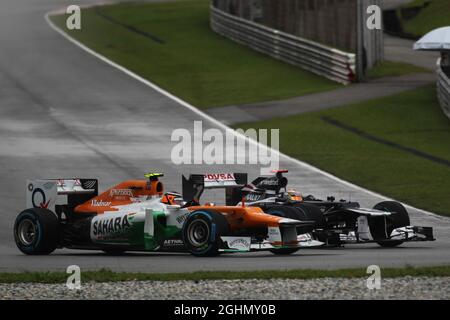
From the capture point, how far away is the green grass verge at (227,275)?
1461cm

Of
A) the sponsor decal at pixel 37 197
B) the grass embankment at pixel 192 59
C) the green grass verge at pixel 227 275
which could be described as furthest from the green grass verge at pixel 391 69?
the green grass verge at pixel 227 275

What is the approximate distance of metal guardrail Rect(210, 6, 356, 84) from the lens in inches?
1603

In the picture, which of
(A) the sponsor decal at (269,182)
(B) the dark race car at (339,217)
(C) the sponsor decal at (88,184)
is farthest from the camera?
(C) the sponsor decal at (88,184)

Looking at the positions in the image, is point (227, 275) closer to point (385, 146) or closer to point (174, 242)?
point (174, 242)

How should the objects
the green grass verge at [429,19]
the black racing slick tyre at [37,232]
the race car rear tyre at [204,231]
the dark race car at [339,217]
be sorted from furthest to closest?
the green grass verge at [429,19]
the black racing slick tyre at [37,232]
the dark race car at [339,217]
the race car rear tyre at [204,231]

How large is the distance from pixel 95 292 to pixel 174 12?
1901 inches

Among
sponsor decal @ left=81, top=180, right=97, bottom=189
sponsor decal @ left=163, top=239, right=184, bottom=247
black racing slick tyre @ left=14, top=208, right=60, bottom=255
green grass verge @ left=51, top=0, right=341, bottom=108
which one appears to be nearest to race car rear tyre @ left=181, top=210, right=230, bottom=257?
sponsor decal @ left=163, top=239, right=184, bottom=247

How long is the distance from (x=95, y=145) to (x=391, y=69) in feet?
52.0

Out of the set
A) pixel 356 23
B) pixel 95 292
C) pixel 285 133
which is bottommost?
pixel 95 292

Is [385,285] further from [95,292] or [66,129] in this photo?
[66,129]

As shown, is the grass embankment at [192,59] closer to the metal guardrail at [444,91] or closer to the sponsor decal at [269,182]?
the metal guardrail at [444,91]

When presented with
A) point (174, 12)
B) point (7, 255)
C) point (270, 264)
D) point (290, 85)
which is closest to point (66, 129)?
point (290, 85)

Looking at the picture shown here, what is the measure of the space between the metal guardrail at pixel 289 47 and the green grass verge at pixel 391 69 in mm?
1540

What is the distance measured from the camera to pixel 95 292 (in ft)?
45.6
